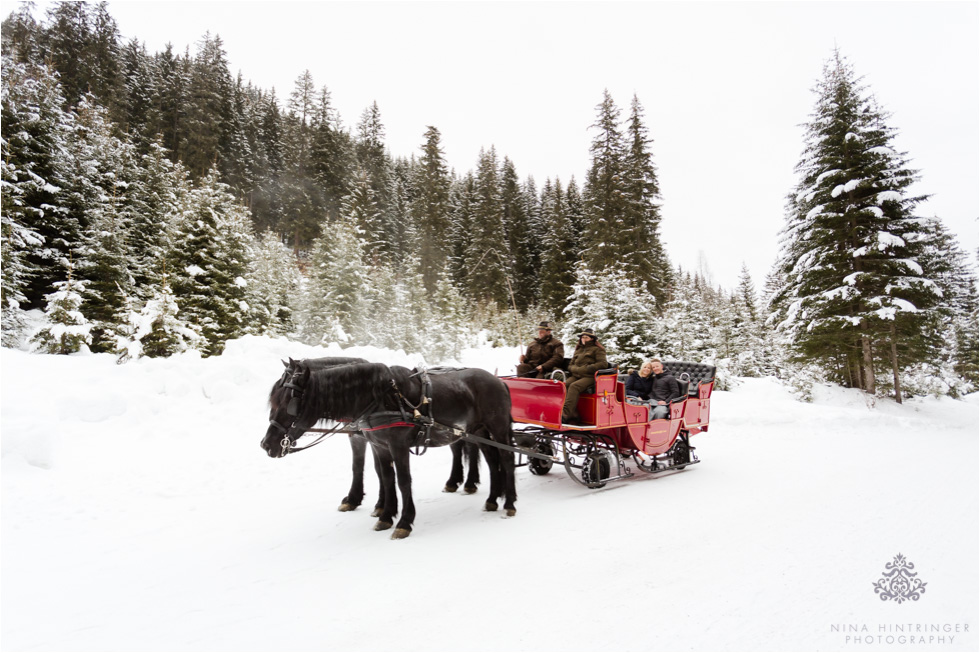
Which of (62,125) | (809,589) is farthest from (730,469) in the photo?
(62,125)

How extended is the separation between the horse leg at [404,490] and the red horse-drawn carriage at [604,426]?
5.55 feet

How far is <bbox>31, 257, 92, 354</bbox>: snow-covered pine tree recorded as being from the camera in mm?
10406

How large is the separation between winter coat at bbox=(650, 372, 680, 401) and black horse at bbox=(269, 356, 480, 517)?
3154 mm

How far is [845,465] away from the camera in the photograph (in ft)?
24.7

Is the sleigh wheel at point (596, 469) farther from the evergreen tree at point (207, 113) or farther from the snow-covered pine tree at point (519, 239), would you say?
the snow-covered pine tree at point (519, 239)

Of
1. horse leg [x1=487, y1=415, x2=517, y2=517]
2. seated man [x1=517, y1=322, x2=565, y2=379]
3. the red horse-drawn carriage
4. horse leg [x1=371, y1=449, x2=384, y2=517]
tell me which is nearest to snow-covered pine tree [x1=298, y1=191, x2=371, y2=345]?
seated man [x1=517, y1=322, x2=565, y2=379]

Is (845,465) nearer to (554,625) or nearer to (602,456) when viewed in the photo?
(602,456)

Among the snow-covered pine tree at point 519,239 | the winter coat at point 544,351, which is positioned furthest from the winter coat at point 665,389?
the snow-covered pine tree at point 519,239

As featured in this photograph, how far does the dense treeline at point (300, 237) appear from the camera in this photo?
15.2 m

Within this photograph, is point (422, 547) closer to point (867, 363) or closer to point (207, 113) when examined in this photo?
point (867, 363)

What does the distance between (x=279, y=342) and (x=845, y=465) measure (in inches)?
450

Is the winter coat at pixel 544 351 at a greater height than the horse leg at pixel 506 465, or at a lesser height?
greater

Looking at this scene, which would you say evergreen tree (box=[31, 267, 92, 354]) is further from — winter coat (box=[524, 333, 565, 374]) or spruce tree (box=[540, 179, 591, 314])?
spruce tree (box=[540, 179, 591, 314])

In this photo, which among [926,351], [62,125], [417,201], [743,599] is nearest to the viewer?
[743,599]
